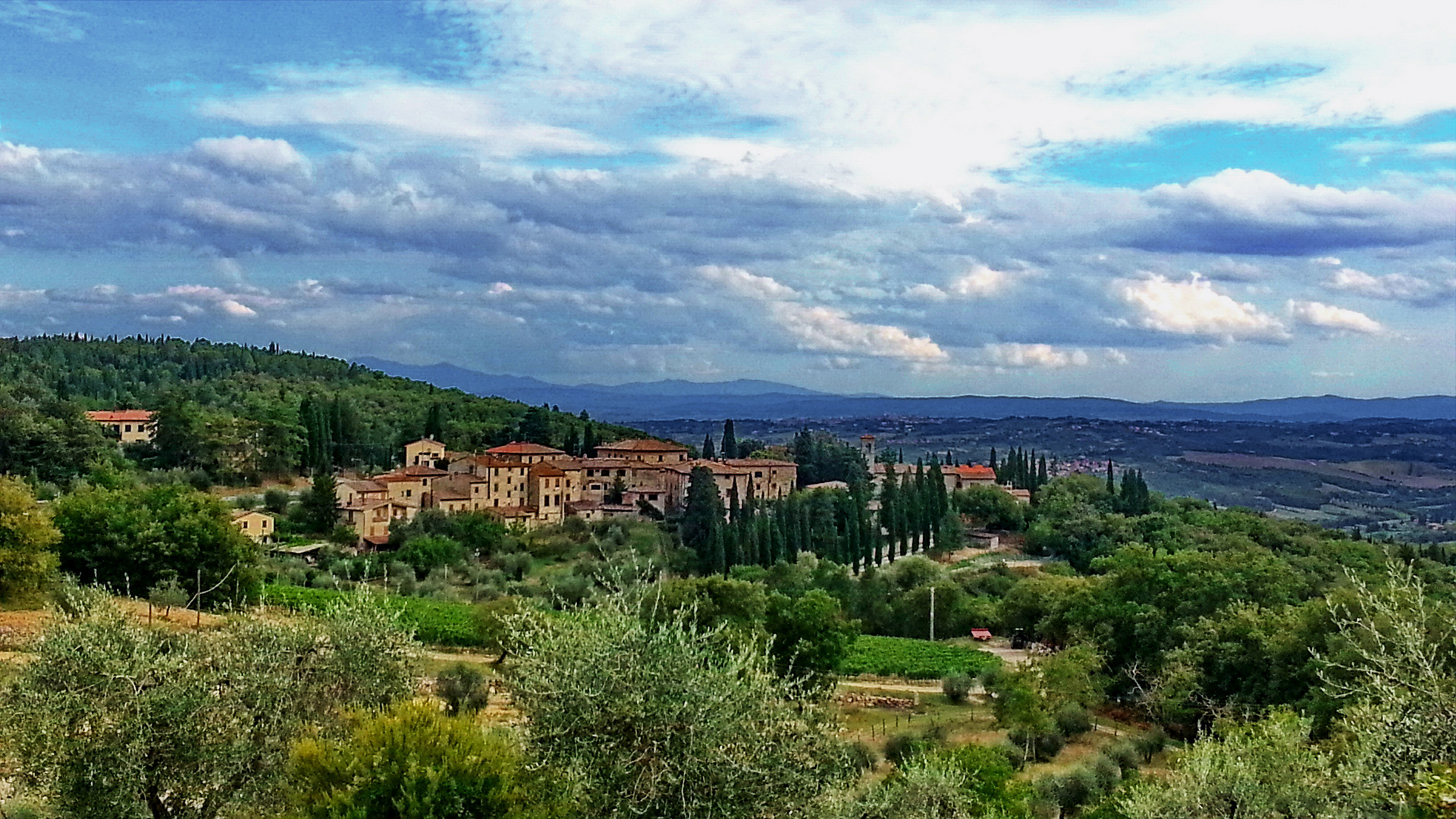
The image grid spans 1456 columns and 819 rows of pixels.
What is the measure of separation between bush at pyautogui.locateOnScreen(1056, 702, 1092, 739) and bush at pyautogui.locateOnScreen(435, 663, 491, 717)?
16.4 m

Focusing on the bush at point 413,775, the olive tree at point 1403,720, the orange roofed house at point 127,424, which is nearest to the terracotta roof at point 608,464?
the orange roofed house at point 127,424

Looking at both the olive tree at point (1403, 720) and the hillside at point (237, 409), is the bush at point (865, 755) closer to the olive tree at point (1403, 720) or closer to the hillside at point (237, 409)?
the olive tree at point (1403, 720)

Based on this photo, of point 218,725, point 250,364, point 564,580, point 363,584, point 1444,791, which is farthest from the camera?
point 250,364

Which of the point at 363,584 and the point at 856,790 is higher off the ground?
the point at 363,584

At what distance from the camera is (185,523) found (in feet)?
119

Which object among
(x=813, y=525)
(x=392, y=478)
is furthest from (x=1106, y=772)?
(x=392, y=478)

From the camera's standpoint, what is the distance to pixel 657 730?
12.6m

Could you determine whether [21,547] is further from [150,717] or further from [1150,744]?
[1150,744]

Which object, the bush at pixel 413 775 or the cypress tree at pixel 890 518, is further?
the cypress tree at pixel 890 518

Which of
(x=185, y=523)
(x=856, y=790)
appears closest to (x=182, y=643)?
(x=856, y=790)

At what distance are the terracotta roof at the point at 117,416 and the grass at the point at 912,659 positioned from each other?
58709 millimetres

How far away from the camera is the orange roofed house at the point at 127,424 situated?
3054 inches

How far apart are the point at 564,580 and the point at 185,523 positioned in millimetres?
17767

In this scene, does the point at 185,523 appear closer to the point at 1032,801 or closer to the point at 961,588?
the point at 1032,801
